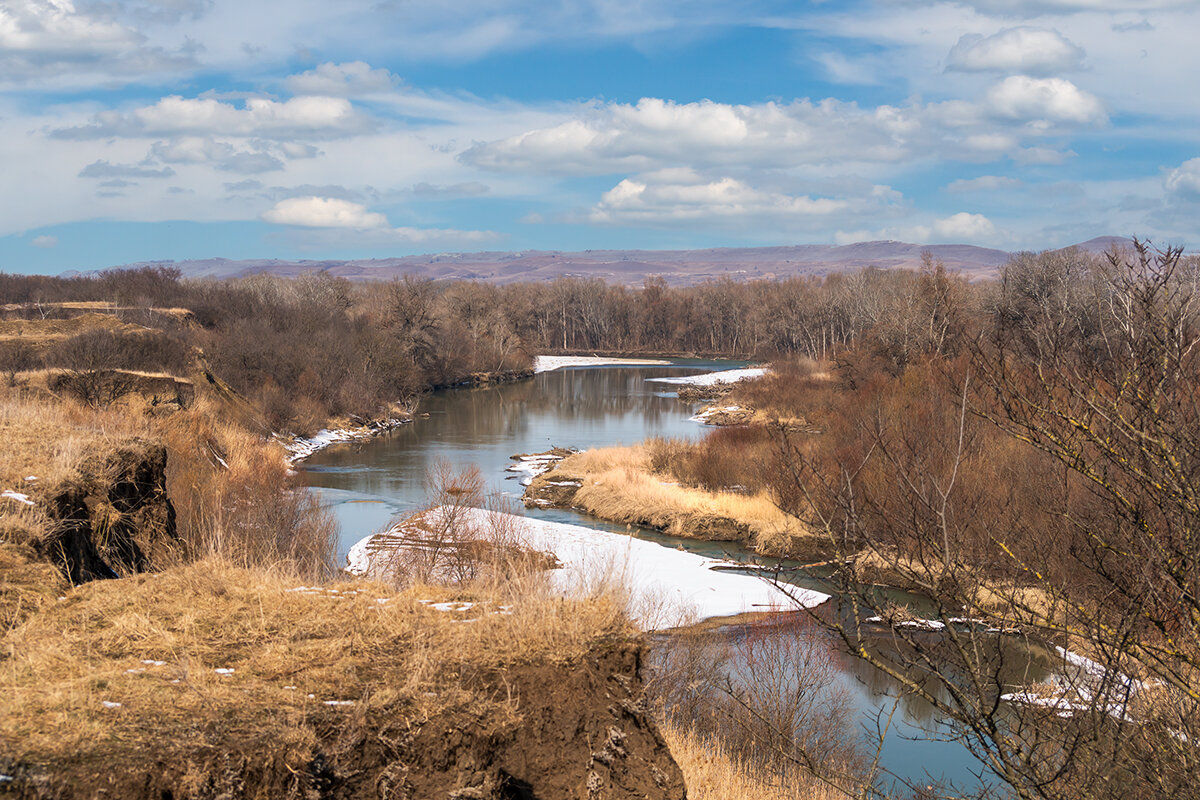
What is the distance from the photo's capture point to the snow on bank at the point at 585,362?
108m

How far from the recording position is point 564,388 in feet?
259

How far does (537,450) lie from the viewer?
142ft

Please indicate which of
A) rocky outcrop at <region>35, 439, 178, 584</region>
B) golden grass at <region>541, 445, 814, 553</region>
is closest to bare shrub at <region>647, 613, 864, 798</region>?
rocky outcrop at <region>35, 439, 178, 584</region>

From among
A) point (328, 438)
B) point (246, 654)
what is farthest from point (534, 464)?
point (246, 654)

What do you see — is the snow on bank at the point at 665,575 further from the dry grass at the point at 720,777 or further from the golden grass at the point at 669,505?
the dry grass at the point at 720,777

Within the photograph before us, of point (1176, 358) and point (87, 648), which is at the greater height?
point (1176, 358)

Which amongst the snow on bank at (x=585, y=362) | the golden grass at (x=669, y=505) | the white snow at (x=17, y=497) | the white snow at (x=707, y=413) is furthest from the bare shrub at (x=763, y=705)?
the snow on bank at (x=585, y=362)

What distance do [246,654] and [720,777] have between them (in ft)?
19.9

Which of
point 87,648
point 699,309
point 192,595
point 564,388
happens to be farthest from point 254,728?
point 699,309

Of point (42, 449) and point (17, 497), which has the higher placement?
point (42, 449)

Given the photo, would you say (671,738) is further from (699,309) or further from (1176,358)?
(699,309)

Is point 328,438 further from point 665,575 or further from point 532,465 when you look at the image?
point 665,575

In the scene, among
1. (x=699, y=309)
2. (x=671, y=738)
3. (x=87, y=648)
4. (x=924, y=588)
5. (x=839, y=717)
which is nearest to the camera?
(x=87, y=648)

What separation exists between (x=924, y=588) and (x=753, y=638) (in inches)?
433
